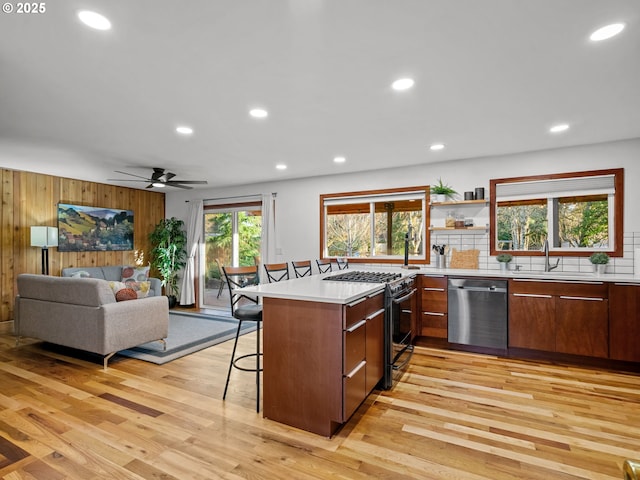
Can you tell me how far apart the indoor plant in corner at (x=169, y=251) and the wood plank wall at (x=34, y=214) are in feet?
1.78

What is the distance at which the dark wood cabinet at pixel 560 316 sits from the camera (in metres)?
3.36

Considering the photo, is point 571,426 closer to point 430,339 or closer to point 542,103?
point 430,339

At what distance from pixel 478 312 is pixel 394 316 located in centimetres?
132

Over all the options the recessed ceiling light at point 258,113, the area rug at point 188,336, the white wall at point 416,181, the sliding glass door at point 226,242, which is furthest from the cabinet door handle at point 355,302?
the sliding glass door at point 226,242

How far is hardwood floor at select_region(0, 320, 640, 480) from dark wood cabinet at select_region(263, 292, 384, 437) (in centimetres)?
14

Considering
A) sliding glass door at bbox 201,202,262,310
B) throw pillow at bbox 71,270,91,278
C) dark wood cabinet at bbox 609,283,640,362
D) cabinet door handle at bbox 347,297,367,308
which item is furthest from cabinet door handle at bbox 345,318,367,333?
throw pillow at bbox 71,270,91,278

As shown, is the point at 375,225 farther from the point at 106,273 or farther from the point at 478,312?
the point at 106,273

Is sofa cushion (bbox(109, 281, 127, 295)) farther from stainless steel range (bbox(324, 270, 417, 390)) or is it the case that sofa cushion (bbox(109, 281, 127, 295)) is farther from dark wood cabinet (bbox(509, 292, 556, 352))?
dark wood cabinet (bbox(509, 292, 556, 352))

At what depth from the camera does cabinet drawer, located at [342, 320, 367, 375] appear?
2131 mm

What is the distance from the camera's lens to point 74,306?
3.52m

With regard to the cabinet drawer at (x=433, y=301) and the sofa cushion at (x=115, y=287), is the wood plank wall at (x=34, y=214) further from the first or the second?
the cabinet drawer at (x=433, y=301)

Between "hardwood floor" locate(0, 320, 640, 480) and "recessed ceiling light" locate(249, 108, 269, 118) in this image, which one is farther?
"recessed ceiling light" locate(249, 108, 269, 118)

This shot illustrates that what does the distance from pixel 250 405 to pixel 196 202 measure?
515 cm

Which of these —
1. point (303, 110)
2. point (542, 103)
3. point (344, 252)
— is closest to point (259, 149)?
point (303, 110)
